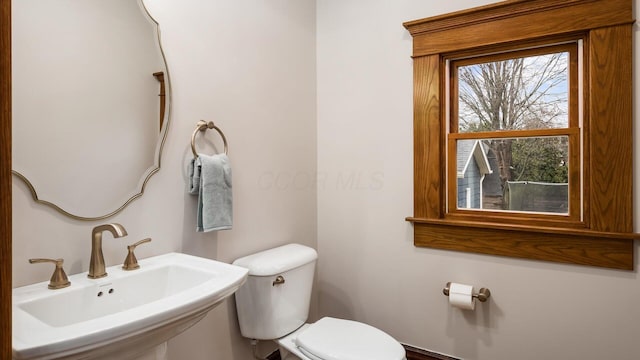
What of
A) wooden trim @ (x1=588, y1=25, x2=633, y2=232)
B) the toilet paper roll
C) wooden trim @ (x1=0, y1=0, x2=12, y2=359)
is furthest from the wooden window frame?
wooden trim @ (x1=0, y1=0, x2=12, y2=359)

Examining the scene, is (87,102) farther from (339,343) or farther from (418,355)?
(418,355)

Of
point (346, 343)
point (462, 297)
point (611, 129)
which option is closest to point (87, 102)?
point (346, 343)

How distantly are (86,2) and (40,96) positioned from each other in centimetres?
35

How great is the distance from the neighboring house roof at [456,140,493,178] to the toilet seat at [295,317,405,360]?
0.93 m

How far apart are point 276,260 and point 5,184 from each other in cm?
116

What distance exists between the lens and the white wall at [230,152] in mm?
1172

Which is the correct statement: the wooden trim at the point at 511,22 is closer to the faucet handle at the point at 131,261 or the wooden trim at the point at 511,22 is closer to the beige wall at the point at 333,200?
the beige wall at the point at 333,200

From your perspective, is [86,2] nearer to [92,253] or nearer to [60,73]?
[60,73]

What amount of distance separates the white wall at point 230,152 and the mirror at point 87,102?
56mm

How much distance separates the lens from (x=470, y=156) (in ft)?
6.27

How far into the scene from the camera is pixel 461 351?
1.89 metres

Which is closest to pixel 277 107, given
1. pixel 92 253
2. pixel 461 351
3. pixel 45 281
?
pixel 92 253

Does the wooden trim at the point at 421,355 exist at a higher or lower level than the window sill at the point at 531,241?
lower

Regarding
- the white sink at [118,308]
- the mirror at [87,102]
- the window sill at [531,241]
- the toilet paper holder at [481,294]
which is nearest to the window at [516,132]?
the window sill at [531,241]
